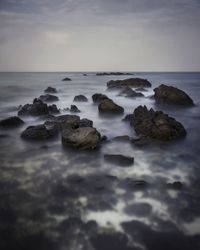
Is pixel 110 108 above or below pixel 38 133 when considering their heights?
below

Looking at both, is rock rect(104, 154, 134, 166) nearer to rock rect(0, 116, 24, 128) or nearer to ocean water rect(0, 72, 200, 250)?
ocean water rect(0, 72, 200, 250)

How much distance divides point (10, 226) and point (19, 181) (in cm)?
201

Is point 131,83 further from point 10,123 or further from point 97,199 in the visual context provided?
point 97,199

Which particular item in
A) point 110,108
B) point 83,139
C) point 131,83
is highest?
point 83,139

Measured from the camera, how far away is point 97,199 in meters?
5.96

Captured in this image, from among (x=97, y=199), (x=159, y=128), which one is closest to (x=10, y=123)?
(x=159, y=128)

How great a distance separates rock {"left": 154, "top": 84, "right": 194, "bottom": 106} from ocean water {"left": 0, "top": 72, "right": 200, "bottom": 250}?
12.2 metres

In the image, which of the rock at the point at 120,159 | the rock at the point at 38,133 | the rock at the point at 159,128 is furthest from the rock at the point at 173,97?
the rock at the point at 120,159

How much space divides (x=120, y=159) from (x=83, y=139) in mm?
1754

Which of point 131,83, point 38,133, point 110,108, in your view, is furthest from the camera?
point 131,83

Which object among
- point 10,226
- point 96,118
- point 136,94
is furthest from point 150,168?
point 136,94

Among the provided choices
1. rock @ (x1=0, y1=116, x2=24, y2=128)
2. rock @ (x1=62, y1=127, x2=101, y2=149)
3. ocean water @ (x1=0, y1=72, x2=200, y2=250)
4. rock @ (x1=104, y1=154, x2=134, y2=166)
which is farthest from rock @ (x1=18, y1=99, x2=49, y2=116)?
rock @ (x1=104, y1=154, x2=134, y2=166)

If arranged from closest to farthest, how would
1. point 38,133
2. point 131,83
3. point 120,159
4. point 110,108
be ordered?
point 120,159 < point 38,133 < point 110,108 < point 131,83

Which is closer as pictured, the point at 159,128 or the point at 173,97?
the point at 159,128
